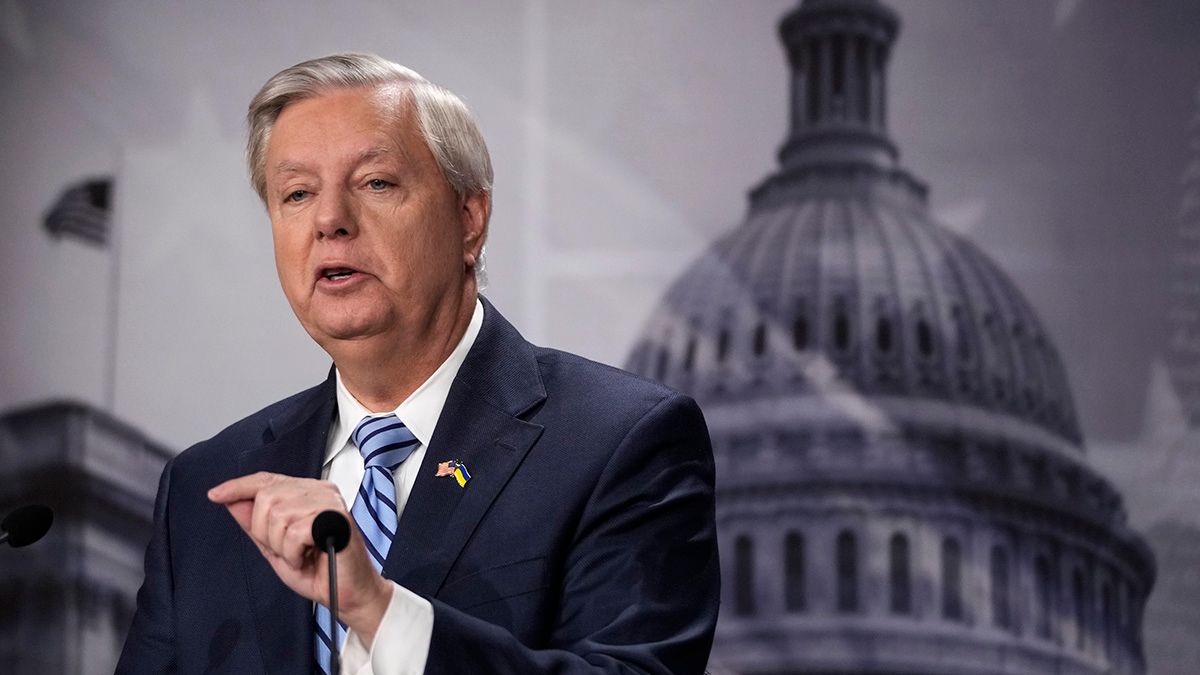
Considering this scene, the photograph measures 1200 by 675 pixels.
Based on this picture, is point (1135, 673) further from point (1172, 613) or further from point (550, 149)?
point (550, 149)

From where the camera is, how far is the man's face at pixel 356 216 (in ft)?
8.41

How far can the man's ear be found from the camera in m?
2.81

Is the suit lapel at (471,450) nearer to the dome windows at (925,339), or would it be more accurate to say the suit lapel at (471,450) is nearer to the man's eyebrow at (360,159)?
the man's eyebrow at (360,159)

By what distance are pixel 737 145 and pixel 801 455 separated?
260 cm

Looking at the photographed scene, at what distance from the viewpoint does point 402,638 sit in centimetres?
→ 204

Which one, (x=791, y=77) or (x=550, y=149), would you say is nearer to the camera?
(x=550, y=149)

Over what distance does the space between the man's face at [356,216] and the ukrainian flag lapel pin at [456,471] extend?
10.3 inches

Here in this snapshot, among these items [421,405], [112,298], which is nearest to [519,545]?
[421,405]

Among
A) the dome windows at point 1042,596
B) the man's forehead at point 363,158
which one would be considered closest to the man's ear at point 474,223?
the man's forehead at point 363,158

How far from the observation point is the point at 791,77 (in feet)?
30.6

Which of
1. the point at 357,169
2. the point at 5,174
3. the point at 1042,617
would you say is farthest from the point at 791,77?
the point at 357,169

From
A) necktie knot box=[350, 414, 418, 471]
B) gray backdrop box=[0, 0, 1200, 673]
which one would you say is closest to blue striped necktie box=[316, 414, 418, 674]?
necktie knot box=[350, 414, 418, 471]

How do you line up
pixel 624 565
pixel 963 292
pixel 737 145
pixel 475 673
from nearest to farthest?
pixel 475 673
pixel 624 565
pixel 737 145
pixel 963 292

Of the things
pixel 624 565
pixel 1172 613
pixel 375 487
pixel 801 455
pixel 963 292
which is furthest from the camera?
pixel 801 455
